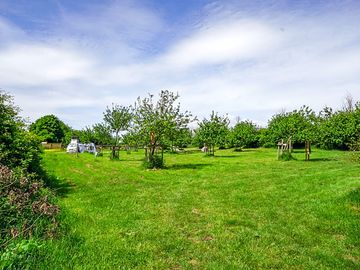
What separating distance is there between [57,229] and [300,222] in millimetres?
6581

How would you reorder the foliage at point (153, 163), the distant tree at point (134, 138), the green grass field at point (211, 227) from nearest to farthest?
the green grass field at point (211, 227) < the foliage at point (153, 163) < the distant tree at point (134, 138)

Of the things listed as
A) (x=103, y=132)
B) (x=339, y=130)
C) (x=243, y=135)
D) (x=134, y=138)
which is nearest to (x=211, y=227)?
(x=134, y=138)

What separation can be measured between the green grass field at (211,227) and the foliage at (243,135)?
40382 millimetres

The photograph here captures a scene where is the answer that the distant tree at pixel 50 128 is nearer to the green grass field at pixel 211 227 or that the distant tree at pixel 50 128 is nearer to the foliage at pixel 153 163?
the foliage at pixel 153 163

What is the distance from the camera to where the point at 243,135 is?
55812 mm

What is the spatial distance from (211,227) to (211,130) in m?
34.1

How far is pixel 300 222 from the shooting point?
940 centimetres

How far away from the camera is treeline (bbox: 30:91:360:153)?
2567 centimetres

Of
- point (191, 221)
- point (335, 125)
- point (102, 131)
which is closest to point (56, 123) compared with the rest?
point (102, 131)

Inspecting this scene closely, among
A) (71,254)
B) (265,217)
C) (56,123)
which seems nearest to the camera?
(71,254)

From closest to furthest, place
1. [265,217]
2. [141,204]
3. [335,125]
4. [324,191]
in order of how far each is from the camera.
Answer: [265,217]
[141,204]
[324,191]
[335,125]

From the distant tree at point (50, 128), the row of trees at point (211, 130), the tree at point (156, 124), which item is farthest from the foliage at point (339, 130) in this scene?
the distant tree at point (50, 128)

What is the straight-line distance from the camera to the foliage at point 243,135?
56.2 meters

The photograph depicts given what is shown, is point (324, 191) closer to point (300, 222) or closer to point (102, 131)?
point (300, 222)
